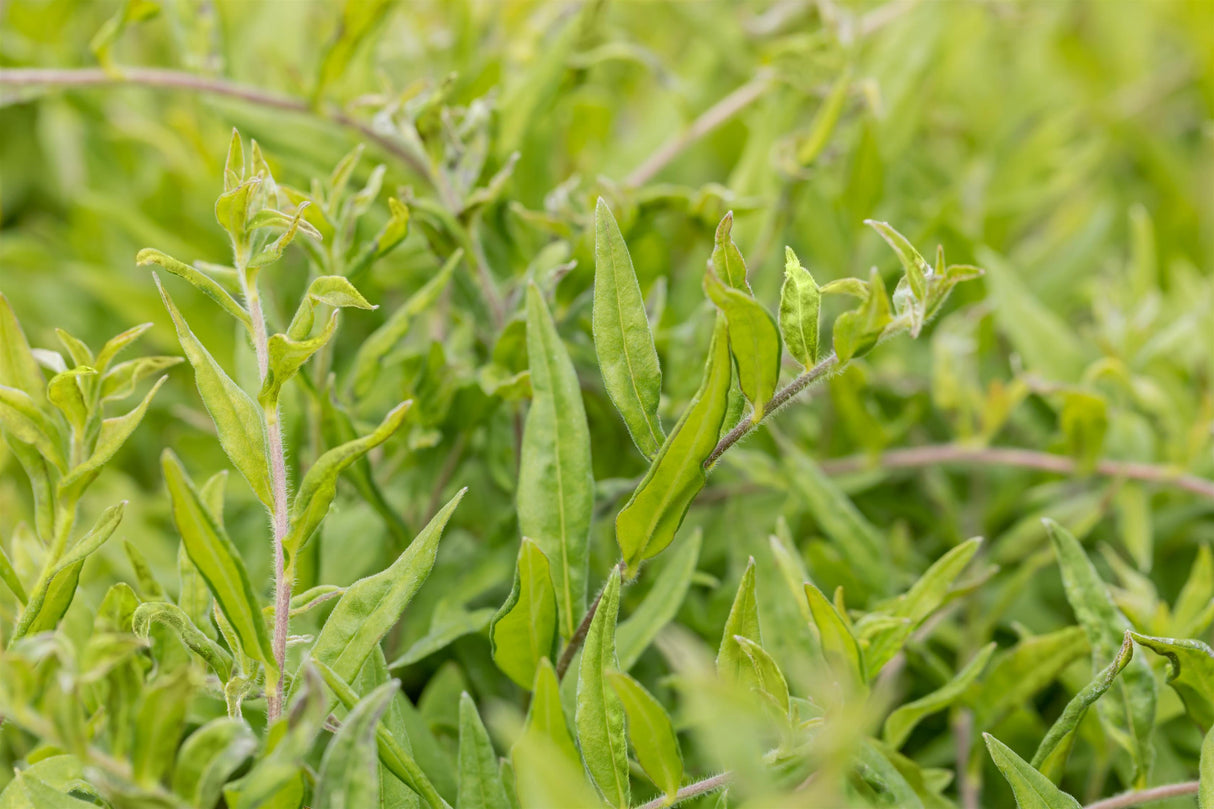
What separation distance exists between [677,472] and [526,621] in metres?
0.14

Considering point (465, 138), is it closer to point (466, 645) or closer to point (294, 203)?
point (294, 203)

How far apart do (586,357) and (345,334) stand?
0.98ft

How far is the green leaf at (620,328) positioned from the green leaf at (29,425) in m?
0.33

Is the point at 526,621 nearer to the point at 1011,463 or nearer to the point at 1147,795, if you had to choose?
the point at 1147,795

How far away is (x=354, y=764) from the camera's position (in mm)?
484

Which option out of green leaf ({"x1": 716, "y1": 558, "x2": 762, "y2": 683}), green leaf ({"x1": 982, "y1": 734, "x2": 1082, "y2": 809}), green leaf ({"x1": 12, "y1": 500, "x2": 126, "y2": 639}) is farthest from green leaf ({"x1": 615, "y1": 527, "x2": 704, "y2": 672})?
green leaf ({"x1": 12, "y1": 500, "x2": 126, "y2": 639})

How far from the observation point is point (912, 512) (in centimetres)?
103

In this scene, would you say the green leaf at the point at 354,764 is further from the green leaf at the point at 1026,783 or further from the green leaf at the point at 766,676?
the green leaf at the point at 1026,783

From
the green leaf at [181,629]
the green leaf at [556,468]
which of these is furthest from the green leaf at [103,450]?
the green leaf at [556,468]

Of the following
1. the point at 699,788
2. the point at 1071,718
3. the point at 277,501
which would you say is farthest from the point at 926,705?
the point at 277,501

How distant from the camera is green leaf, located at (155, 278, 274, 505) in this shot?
1.89ft

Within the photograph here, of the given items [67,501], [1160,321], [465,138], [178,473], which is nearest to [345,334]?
[465,138]

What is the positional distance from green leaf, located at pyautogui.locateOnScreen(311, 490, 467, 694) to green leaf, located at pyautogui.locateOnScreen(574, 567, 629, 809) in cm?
10

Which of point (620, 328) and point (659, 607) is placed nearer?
point (620, 328)
